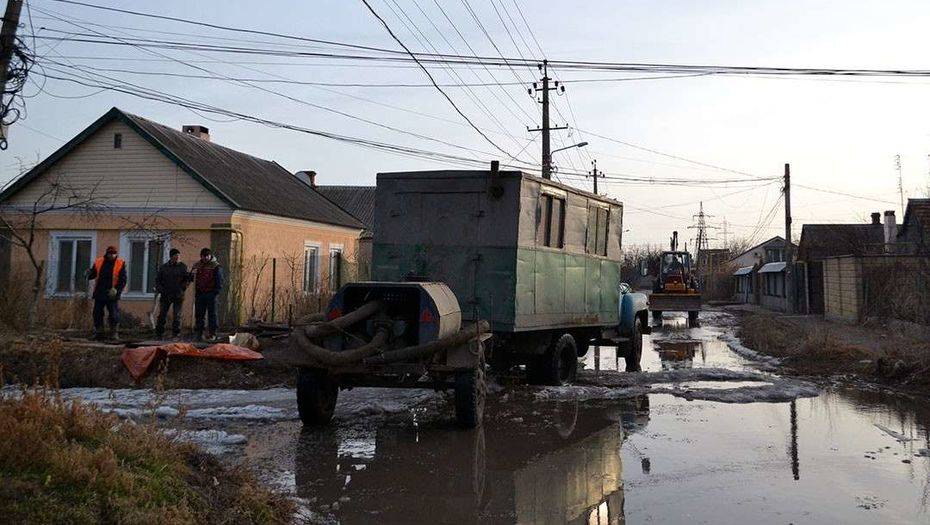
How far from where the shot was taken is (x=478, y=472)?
6.64 meters

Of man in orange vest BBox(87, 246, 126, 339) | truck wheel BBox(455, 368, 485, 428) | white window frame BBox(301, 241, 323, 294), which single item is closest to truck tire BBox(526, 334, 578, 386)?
truck wheel BBox(455, 368, 485, 428)

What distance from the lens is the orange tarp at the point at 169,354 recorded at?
10891 mm

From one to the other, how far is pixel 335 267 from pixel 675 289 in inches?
542

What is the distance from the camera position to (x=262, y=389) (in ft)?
35.6

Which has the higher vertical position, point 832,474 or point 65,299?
point 65,299

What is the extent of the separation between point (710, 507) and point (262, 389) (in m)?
7.12

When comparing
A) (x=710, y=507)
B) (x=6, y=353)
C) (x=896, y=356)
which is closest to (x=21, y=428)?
(x=710, y=507)

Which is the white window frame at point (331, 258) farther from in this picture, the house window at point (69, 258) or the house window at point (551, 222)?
the house window at point (551, 222)

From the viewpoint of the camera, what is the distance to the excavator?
2786 centimetres

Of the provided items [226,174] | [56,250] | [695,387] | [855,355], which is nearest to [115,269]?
[56,250]

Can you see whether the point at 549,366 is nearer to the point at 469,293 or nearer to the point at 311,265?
the point at 469,293

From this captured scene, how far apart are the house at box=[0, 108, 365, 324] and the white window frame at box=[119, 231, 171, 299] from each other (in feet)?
0.08

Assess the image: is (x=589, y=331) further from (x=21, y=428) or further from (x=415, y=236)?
(x=21, y=428)

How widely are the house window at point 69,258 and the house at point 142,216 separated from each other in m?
0.03
